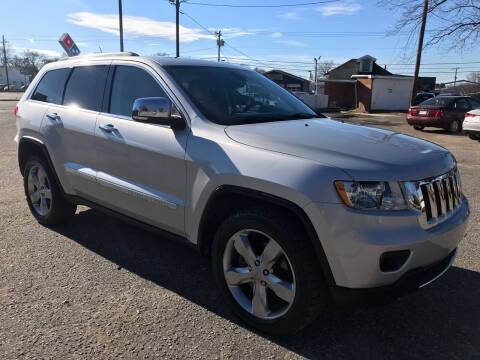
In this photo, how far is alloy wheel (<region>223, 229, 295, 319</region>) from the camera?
2.52 meters

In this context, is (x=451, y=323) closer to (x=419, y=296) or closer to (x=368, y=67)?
(x=419, y=296)

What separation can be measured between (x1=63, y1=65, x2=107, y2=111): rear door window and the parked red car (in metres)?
15.3

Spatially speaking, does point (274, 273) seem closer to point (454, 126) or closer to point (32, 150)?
point (32, 150)

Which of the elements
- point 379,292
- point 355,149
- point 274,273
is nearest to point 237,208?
point 274,273

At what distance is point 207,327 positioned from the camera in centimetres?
278

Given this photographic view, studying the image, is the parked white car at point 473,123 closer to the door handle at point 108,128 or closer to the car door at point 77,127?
the car door at point 77,127

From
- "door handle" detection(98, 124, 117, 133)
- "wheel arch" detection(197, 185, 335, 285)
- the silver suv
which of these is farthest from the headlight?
"door handle" detection(98, 124, 117, 133)

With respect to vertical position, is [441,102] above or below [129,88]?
below

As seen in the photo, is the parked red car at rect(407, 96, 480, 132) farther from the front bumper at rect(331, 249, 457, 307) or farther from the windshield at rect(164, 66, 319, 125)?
Result: the front bumper at rect(331, 249, 457, 307)

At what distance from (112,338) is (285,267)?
1.21 metres

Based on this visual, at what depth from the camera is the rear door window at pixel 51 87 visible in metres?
4.27

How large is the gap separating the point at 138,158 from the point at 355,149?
1.65 meters

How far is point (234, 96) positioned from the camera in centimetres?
345

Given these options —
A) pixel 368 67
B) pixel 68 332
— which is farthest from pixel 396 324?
pixel 368 67
